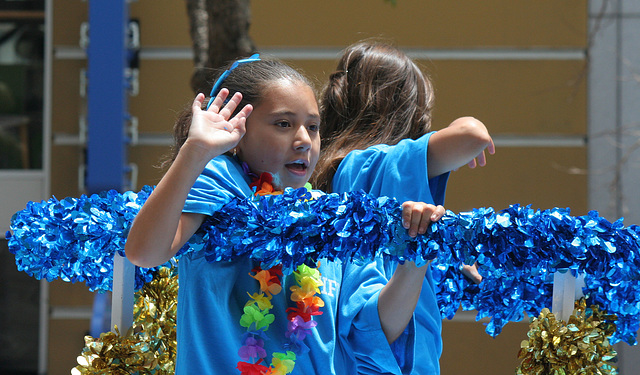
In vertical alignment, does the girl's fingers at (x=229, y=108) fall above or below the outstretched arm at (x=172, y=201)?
above

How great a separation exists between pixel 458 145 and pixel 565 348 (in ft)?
1.63

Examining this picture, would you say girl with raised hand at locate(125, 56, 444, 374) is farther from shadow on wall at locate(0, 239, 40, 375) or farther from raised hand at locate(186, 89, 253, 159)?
shadow on wall at locate(0, 239, 40, 375)

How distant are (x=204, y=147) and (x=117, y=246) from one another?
386 mm

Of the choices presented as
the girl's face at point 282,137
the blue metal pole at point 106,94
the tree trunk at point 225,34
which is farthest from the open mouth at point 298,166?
the blue metal pole at point 106,94

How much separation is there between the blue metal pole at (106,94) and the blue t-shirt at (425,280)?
2.79 m

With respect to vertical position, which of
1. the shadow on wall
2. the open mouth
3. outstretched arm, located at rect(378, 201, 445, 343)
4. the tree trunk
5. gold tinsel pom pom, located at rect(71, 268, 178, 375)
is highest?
the tree trunk

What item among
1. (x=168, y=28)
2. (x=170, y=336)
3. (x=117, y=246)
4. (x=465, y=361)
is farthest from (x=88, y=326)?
(x=117, y=246)

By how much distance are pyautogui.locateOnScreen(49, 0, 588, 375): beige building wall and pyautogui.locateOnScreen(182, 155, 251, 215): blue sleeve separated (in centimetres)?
394

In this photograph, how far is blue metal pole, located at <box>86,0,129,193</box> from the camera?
437 cm

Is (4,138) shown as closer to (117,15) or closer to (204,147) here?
(117,15)

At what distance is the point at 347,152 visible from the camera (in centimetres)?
218

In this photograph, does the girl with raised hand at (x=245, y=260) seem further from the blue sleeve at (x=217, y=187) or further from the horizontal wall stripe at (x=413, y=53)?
the horizontal wall stripe at (x=413, y=53)

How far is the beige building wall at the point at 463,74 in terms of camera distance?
5.59m

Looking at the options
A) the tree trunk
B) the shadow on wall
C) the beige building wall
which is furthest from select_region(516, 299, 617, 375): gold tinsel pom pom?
the shadow on wall
